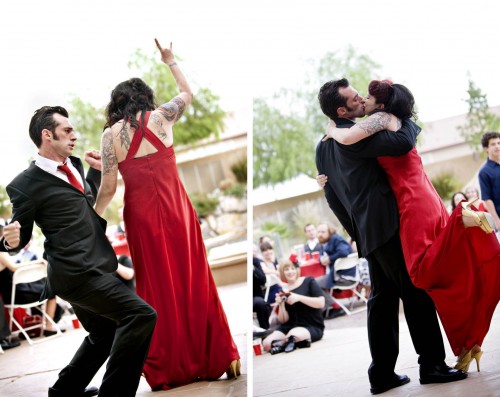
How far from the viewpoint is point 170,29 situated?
30.5 feet

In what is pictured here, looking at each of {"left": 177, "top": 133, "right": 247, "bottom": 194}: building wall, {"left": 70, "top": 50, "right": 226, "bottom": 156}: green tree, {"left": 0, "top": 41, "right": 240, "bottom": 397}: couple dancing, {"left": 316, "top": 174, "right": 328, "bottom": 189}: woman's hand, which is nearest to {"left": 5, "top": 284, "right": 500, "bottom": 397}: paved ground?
{"left": 0, "top": 41, "right": 240, "bottom": 397}: couple dancing

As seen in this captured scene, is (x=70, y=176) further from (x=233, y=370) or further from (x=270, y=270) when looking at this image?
(x=270, y=270)

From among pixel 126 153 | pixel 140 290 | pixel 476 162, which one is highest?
pixel 126 153

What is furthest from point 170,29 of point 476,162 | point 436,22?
point 476,162

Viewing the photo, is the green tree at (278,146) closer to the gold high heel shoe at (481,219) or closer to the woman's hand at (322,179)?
the woman's hand at (322,179)

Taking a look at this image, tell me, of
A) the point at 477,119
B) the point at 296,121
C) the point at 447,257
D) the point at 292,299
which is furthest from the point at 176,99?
the point at 296,121

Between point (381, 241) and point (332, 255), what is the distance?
3675mm

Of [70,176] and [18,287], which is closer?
[70,176]

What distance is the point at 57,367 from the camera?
4.58m

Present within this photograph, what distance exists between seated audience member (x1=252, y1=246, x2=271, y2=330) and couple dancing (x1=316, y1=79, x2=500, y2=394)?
2368mm

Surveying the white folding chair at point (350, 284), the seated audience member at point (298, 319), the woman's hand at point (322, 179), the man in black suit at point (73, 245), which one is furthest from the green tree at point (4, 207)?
the woman's hand at point (322, 179)

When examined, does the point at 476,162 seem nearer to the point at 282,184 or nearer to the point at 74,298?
the point at 282,184

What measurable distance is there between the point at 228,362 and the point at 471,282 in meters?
1.17

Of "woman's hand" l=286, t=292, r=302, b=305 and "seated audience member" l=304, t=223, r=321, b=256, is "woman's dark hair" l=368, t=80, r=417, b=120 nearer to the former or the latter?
"woman's hand" l=286, t=292, r=302, b=305
